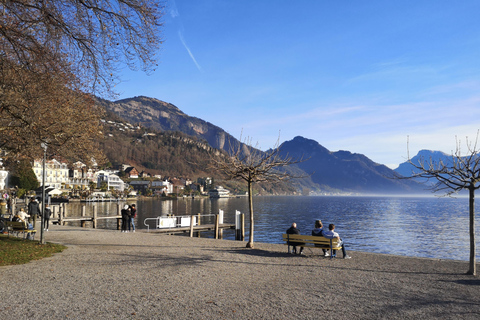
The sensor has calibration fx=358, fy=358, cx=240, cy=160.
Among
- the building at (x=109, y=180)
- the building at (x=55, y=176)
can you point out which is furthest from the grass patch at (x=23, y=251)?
the building at (x=109, y=180)

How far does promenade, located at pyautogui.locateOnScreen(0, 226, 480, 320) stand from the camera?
7.90m

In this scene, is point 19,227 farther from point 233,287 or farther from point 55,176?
point 55,176

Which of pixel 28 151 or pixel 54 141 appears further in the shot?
pixel 28 151

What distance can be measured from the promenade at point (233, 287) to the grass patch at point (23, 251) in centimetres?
76

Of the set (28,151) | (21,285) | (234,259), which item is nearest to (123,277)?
(21,285)

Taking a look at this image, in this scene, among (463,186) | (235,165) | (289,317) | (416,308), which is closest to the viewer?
(289,317)

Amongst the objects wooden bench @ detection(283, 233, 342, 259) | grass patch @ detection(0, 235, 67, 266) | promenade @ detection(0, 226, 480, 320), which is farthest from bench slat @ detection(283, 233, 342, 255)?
grass patch @ detection(0, 235, 67, 266)

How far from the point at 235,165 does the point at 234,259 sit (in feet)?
16.5

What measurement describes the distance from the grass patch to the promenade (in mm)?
756

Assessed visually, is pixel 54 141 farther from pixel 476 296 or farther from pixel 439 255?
pixel 439 255

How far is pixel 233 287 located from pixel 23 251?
10607 mm

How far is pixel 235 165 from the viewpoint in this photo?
59.1 ft

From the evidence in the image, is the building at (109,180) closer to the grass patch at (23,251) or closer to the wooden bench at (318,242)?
the grass patch at (23,251)

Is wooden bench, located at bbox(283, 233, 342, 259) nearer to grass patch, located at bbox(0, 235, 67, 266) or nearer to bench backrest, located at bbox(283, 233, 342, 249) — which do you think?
bench backrest, located at bbox(283, 233, 342, 249)
